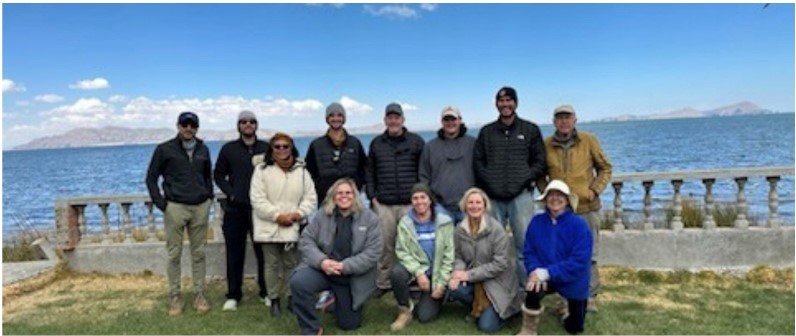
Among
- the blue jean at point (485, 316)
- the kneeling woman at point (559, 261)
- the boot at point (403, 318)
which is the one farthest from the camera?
the boot at point (403, 318)

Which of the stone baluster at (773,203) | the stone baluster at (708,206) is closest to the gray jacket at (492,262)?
the stone baluster at (708,206)

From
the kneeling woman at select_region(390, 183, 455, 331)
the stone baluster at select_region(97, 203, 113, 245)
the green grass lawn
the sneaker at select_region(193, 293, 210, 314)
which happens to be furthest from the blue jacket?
the stone baluster at select_region(97, 203, 113, 245)

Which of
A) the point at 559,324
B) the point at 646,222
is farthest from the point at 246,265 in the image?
the point at 646,222

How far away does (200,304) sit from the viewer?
17.9 ft

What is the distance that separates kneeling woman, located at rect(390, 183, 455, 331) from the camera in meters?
4.84

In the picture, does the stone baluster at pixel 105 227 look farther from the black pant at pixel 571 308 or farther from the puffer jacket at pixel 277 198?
the black pant at pixel 571 308

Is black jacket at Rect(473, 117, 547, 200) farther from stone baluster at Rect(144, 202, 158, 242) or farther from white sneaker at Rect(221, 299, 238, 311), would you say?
stone baluster at Rect(144, 202, 158, 242)

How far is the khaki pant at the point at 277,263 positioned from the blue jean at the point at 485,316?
59.0 inches

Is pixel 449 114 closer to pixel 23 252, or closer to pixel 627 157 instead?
pixel 23 252

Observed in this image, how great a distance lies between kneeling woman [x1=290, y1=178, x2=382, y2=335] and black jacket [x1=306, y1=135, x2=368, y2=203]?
528 mm

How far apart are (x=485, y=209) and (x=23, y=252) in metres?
6.79

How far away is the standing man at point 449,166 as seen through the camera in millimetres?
5270

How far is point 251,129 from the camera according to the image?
5.34 metres

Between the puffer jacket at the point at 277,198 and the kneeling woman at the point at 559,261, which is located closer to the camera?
the kneeling woman at the point at 559,261
